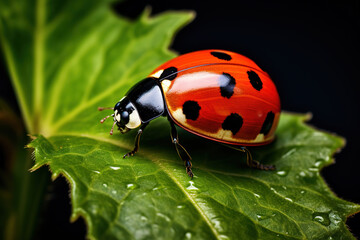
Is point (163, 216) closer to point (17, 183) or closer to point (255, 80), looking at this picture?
point (255, 80)

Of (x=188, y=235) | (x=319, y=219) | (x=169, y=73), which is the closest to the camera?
(x=188, y=235)

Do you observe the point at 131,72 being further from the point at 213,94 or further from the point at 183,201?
the point at 183,201

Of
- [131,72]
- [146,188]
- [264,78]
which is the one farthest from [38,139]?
[264,78]

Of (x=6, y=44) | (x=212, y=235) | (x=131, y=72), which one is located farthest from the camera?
(x=6, y=44)

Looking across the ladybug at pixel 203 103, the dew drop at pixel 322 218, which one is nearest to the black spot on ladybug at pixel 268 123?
the ladybug at pixel 203 103

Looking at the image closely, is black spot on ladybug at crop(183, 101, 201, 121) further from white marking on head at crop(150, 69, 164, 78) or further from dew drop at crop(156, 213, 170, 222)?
dew drop at crop(156, 213, 170, 222)

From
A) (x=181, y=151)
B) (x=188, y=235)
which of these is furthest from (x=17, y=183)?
(x=188, y=235)
